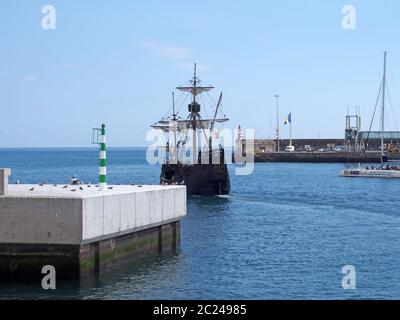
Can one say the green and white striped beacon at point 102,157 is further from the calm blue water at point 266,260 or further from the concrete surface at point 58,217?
the calm blue water at point 266,260

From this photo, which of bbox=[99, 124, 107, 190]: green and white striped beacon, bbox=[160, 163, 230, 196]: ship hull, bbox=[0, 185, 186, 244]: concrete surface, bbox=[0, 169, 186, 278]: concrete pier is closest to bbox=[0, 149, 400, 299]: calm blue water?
bbox=[0, 169, 186, 278]: concrete pier

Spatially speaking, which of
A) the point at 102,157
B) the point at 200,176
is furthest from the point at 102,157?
the point at 200,176

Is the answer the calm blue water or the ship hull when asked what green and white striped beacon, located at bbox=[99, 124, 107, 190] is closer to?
the calm blue water

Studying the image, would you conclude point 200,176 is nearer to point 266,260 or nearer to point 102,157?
point 266,260

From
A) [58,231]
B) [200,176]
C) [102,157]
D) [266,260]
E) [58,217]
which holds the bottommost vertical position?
[266,260]

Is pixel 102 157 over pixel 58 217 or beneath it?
over

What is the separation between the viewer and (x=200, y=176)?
77000 millimetres

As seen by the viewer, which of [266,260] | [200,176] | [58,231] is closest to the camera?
[58,231]

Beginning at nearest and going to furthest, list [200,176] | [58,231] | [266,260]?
[58,231]
[266,260]
[200,176]

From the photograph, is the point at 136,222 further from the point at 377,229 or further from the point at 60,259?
the point at 377,229

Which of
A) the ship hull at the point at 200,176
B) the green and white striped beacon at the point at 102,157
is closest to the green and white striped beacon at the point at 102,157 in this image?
the green and white striped beacon at the point at 102,157

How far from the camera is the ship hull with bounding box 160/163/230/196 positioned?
76875 millimetres

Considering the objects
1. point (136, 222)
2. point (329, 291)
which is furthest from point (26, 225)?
point (329, 291)

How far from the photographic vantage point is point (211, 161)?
255 feet
